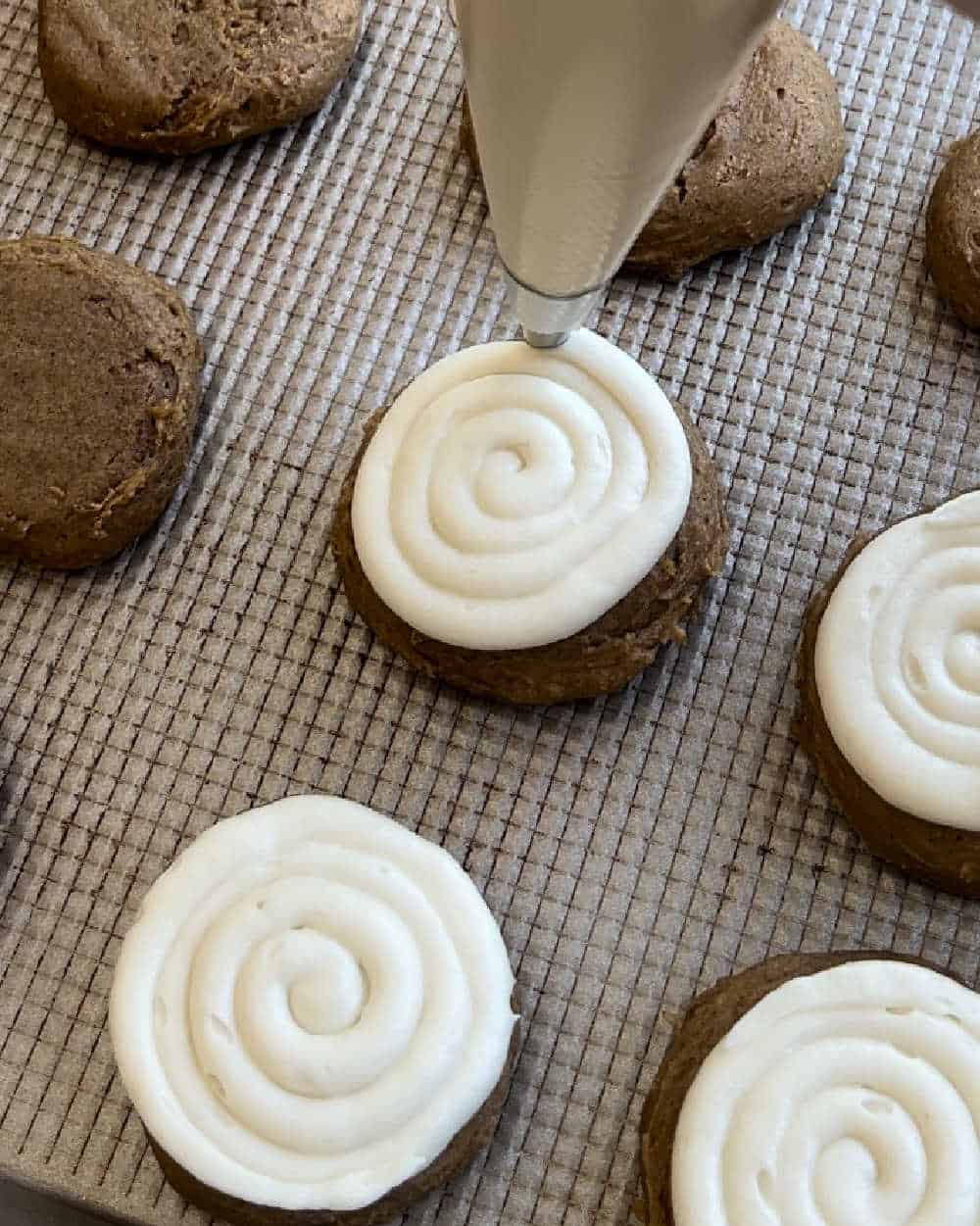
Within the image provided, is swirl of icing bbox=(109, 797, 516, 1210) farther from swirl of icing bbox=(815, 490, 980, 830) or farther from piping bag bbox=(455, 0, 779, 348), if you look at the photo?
piping bag bbox=(455, 0, 779, 348)

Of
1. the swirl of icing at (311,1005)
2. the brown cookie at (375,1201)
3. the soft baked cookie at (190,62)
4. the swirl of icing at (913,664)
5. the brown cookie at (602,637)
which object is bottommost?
the brown cookie at (375,1201)

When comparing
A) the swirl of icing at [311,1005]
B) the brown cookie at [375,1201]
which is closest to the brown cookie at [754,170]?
the swirl of icing at [311,1005]

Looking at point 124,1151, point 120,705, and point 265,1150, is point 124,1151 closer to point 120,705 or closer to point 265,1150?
point 265,1150

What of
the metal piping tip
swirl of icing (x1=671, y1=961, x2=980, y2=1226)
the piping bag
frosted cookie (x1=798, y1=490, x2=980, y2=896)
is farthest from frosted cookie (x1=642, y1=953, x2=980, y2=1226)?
the piping bag

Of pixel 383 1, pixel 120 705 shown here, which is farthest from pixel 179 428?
pixel 383 1

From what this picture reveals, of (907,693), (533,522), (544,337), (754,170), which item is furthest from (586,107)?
(754,170)

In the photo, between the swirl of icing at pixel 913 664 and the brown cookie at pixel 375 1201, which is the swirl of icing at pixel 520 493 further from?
the brown cookie at pixel 375 1201
